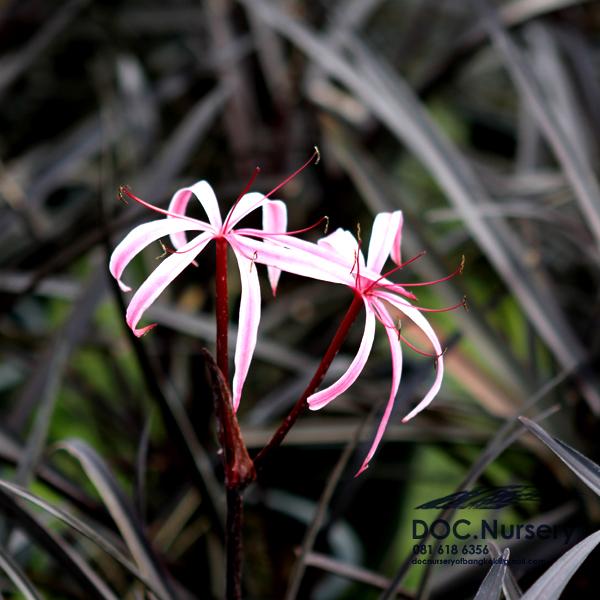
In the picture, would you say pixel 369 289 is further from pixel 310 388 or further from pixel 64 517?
pixel 64 517

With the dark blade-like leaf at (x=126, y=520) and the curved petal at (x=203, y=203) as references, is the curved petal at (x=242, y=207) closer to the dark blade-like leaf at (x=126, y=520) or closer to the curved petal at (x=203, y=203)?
the curved petal at (x=203, y=203)

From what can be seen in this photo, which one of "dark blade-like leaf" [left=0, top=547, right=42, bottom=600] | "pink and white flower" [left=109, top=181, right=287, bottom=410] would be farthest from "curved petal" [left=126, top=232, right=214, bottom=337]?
"dark blade-like leaf" [left=0, top=547, right=42, bottom=600]

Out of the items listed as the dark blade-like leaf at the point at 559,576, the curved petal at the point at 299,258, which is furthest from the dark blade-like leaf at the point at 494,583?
the curved petal at the point at 299,258

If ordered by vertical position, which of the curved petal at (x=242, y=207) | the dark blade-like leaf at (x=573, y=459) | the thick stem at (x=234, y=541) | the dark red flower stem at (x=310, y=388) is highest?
the curved petal at (x=242, y=207)

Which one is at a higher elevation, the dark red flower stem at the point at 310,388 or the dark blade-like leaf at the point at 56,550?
the dark red flower stem at the point at 310,388

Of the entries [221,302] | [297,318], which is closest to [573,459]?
[221,302]

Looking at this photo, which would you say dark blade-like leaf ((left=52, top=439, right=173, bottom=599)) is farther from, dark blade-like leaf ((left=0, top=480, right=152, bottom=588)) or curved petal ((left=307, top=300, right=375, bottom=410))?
curved petal ((left=307, top=300, right=375, bottom=410))
